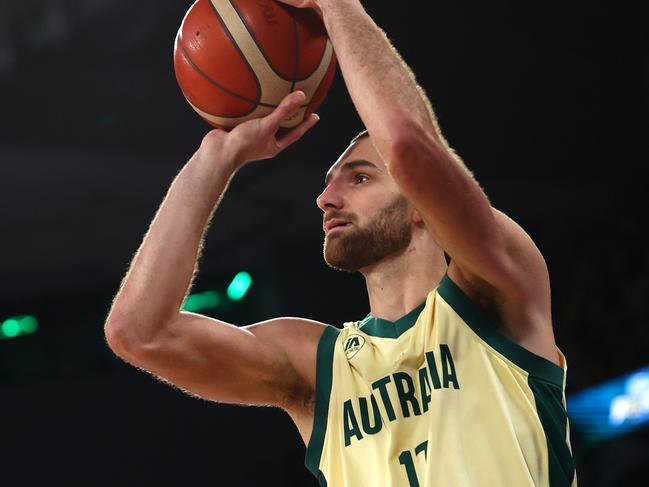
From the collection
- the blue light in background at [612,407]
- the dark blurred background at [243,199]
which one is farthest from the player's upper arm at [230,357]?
the blue light in background at [612,407]

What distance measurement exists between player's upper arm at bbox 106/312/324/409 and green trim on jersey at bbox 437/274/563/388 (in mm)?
480

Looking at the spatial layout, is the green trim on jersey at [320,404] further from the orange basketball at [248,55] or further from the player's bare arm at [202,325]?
the orange basketball at [248,55]

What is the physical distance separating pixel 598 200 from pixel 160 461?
16.9ft

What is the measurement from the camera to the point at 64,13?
5.80 metres

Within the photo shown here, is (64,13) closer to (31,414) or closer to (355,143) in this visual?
(355,143)

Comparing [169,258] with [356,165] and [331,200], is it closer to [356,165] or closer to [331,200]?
[331,200]

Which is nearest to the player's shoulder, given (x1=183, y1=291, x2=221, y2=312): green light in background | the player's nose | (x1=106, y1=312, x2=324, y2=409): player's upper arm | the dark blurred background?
(x1=106, y1=312, x2=324, y2=409): player's upper arm

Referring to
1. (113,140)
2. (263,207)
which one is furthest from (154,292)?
(263,207)

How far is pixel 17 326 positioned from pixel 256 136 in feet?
26.3

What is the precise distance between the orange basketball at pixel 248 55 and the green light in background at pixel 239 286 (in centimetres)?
745

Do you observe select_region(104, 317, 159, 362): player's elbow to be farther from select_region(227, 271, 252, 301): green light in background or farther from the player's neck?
select_region(227, 271, 252, 301): green light in background

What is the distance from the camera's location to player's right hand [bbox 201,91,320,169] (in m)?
2.39

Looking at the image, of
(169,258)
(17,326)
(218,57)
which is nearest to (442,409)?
(169,258)

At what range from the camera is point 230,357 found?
2426 millimetres
